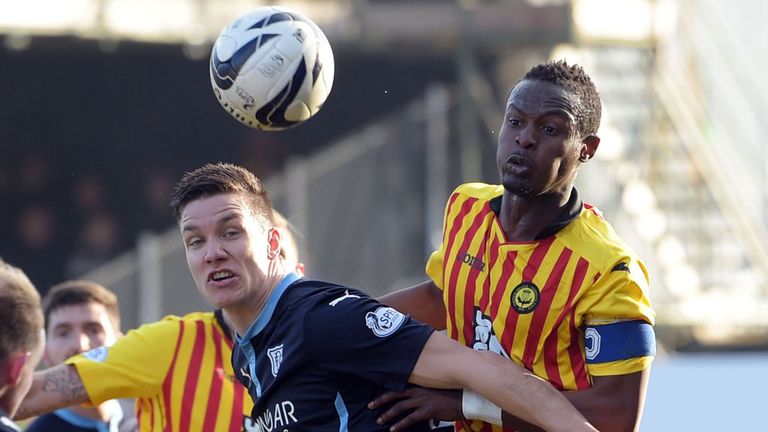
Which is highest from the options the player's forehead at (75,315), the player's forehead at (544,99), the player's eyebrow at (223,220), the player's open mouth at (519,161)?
the player's forehead at (544,99)

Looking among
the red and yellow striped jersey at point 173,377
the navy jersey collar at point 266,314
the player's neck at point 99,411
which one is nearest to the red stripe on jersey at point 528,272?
the navy jersey collar at point 266,314

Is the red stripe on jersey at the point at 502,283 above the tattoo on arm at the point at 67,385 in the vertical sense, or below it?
above

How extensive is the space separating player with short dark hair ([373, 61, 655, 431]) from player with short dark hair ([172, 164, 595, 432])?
0.11 meters

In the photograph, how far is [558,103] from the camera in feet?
16.0

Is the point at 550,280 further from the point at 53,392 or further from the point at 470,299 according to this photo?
the point at 53,392

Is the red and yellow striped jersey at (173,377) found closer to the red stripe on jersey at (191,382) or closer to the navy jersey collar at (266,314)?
the red stripe on jersey at (191,382)

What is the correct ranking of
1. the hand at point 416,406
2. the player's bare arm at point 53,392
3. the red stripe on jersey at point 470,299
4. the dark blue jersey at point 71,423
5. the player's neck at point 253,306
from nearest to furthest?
the hand at point 416,406 → the player's neck at point 253,306 → the red stripe on jersey at point 470,299 → the player's bare arm at point 53,392 → the dark blue jersey at point 71,423

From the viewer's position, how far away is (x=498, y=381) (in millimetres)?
4398

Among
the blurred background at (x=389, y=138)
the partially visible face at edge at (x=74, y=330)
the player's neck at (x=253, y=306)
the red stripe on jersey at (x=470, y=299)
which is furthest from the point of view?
the blurred background at (x=389, y=138)

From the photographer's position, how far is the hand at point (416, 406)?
450 centimetres

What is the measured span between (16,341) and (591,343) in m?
1.84

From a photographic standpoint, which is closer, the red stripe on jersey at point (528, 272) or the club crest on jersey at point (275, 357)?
the club crest on jersey at point (275, 357)

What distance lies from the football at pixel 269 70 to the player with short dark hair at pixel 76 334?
183cm

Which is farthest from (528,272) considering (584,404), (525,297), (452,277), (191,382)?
(191,382)
